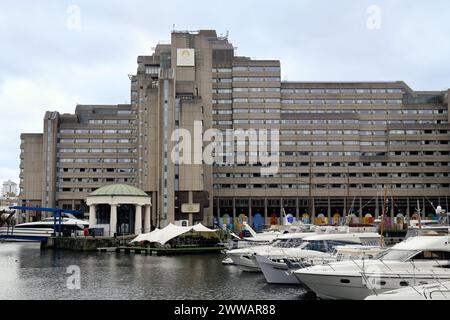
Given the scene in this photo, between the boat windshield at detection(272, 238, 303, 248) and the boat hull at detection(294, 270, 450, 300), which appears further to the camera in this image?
the boat windshield at detection(272, 238, 303, 248)

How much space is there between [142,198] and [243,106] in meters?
59.7

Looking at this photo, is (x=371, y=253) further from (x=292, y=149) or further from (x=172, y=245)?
(x=292, y=149)

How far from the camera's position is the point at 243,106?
174m

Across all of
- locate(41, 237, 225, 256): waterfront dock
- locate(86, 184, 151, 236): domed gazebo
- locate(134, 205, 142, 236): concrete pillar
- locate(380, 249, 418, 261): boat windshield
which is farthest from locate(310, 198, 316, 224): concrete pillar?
locate(380, 249, 418, 261): boat windshield

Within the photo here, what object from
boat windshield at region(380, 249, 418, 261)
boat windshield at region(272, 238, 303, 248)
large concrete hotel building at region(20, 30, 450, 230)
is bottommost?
boat windshield at region(272, 238, 303, 248)

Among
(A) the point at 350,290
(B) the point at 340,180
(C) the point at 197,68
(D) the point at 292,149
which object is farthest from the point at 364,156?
(A) the point at 350,290

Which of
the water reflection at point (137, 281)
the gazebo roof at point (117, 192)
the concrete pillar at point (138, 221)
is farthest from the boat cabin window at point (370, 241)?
the concrete pillar at point (138, 221)

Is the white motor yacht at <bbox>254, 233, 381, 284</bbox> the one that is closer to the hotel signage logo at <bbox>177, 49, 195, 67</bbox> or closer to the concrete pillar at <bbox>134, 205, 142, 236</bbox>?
the concrete pillar at <bbox>134, 205, 142, 236</bbox>

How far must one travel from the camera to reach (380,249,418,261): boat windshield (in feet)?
134

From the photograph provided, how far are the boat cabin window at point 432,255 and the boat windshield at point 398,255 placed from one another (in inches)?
16.1

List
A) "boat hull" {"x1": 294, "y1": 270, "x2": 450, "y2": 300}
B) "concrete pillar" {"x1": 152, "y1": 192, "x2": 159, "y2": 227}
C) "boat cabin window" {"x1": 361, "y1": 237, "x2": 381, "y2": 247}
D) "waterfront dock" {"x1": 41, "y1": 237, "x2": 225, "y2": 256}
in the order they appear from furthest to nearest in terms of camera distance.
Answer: "concrete pillar" {"x1": 152, "y1": 192, "x2": 159, "y2": 227}, "waterfront dock" {"x1": 41, "y1": 237, "x2": 225, "y2": 256}, "boat cabin window" {"x1": 361, "y1": 237, "x2": 381, "y2": 247}, "boat hull" {"x1": 294, "y1": 270, "x2": 450, "y2": 300}

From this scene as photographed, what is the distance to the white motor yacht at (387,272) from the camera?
1519 inches

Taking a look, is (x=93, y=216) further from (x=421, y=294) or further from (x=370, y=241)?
(x=421, y=294)

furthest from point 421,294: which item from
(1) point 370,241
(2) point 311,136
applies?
(2) point 311,136
